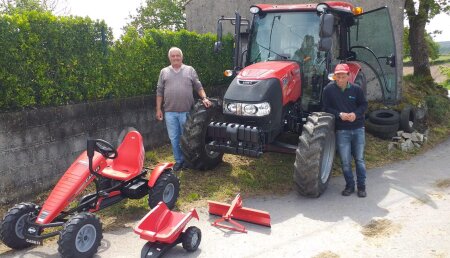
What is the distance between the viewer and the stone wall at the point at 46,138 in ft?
17.2

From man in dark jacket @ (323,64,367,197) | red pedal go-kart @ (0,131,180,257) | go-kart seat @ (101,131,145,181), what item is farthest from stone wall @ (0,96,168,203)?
man in dark jacket @ (323,64,367,197)

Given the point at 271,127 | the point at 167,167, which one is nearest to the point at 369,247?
the point at 271,127

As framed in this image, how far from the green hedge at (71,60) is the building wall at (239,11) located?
4.13 metres

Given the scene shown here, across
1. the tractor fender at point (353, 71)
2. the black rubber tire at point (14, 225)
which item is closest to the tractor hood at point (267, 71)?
the tractor fender at point (353, 71)

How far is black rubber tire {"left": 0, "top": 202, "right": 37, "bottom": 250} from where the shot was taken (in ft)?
13.0

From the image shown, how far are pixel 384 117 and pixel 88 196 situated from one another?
669 cm

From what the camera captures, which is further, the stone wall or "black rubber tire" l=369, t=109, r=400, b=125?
"black rubber tire" l=369, t=109, r=400, b=125

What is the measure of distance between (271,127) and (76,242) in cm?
292

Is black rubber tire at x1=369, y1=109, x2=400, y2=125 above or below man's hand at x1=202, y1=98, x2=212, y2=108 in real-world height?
below

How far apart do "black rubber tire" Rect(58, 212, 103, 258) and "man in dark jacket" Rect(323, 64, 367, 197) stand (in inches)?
133

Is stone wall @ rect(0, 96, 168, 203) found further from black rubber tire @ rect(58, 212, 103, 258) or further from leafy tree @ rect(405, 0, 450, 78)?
leafy tree @ rect(405, 0, 450, 78)

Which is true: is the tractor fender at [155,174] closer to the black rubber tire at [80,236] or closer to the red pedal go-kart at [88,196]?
the red pedal go-kart at [88,196]

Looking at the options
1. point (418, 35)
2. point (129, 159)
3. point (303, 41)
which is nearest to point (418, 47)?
point (418, 35)

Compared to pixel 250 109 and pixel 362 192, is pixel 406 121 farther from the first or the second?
pixel 250 109
